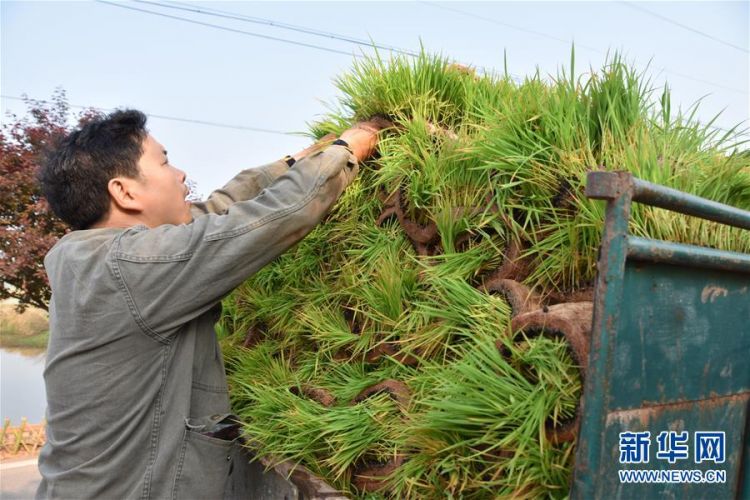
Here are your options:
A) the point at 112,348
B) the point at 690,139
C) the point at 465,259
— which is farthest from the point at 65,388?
the point at 690,139

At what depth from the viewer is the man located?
1.73 m

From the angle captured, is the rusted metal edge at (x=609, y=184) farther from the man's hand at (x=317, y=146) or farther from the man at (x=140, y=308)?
the man's hand at (x=317, y=146)

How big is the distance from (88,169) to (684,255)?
177 centimetres

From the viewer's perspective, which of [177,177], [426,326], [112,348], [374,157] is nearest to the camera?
[426,326]

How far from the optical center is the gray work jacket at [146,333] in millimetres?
1723

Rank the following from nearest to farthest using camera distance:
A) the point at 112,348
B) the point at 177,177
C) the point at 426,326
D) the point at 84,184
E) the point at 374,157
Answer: the point at 426,326 < the point at 112,348 < the point at 84,184 < the point at 177,177 < the point at 374,157

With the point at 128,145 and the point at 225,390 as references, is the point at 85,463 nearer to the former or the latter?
the point at 225,390

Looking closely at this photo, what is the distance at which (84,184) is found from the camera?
6.42 feet

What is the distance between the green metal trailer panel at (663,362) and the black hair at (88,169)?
5.02ft

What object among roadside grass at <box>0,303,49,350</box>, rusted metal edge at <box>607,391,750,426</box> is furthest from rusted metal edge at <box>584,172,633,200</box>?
roadside grass at <box>0,303,49,350</box>

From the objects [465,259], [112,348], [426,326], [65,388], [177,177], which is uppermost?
[177,177]

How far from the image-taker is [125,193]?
77.5 inches

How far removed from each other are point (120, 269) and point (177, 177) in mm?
496

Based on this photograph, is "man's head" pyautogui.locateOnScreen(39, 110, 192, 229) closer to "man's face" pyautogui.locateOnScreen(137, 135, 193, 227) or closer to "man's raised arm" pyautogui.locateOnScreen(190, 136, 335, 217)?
Answer: "man's face" pyautogui.locateOnScreen(137, 135, 193, 227)
